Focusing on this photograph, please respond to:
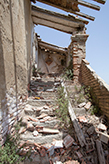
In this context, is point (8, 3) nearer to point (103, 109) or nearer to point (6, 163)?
point (6, 163)

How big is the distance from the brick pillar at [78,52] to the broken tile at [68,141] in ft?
10.4

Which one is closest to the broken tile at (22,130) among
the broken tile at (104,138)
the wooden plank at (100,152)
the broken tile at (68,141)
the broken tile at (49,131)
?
the broken tile at (49,131)

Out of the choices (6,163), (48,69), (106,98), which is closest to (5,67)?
(6,163)

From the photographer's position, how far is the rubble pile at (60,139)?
1.94 meters

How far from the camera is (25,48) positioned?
3.24 m

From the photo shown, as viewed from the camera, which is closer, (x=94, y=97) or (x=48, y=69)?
(x=94, y=97)

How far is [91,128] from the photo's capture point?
2.44m

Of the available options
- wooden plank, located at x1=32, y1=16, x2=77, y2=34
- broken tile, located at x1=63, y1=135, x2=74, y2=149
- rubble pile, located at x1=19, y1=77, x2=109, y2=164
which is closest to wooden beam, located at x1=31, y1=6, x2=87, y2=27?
wooden plank, located at x1=32, y1=16, x2=77, y2=34

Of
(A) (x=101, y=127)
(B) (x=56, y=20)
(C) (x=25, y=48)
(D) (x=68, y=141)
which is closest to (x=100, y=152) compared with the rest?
(A) (x=101, y=127)

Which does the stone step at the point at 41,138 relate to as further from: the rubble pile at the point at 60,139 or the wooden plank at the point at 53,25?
the wooden plank at the point at 53,25

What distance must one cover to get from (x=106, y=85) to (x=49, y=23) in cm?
483

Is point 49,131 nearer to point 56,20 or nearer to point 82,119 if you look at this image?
point 82,119

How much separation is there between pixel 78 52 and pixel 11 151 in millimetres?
4839

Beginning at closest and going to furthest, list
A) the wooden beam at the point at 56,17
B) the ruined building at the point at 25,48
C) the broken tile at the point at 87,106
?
the ruined building at the point at 25,48, the broken tile at the point at 87,106, the wooden beam at the point at 56,17
